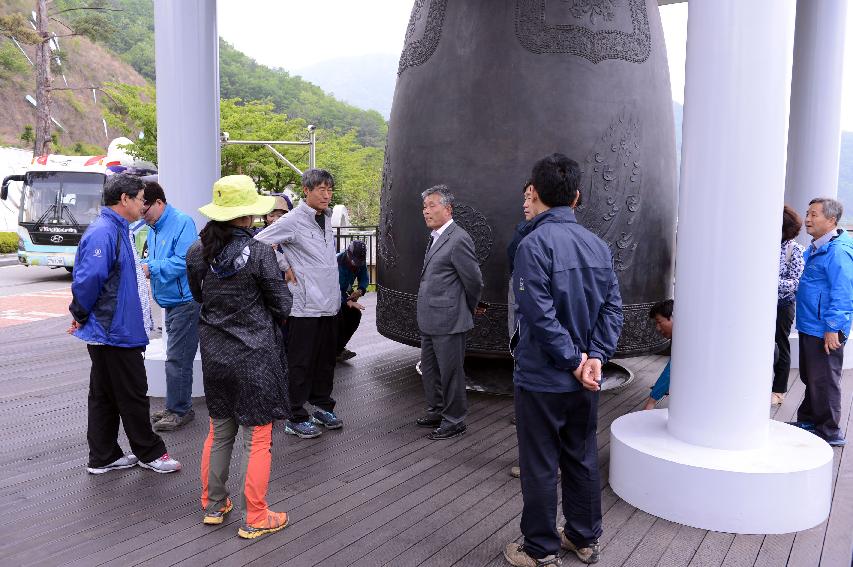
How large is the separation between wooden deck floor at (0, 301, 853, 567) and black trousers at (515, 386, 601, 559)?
0.77ft

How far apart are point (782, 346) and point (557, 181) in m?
3.81

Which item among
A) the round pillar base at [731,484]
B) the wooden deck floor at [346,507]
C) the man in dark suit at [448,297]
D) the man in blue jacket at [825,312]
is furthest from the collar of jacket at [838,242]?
the man in dark suit at [448,297]

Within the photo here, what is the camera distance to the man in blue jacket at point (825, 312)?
484cm

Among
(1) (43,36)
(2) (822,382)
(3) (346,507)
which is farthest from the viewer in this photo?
(1) (43,36)

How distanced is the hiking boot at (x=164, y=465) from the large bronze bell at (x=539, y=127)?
247cm

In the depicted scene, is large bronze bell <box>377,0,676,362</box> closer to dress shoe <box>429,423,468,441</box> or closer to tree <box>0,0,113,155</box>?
Answer: dress shoe <box>429,423,468,441</box>

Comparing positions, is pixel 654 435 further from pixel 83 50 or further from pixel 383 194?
pixel 83 50

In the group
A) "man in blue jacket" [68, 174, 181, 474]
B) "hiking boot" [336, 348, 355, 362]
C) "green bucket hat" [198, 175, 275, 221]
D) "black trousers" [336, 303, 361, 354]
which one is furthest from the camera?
"hiking boot" [336, 348, 355, 362]

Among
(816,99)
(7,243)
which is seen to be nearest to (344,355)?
(816,99)

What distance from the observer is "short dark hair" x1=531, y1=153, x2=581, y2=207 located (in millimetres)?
3156

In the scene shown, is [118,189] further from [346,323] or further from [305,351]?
[346,323]

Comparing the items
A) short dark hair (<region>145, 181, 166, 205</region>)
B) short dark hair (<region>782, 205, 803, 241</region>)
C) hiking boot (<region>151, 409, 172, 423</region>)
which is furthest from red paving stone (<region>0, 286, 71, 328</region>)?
short dark hair (<region>782, 205, 803, 241</region>)

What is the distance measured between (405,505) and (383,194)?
136 inches

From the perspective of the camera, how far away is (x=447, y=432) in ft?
17.0
